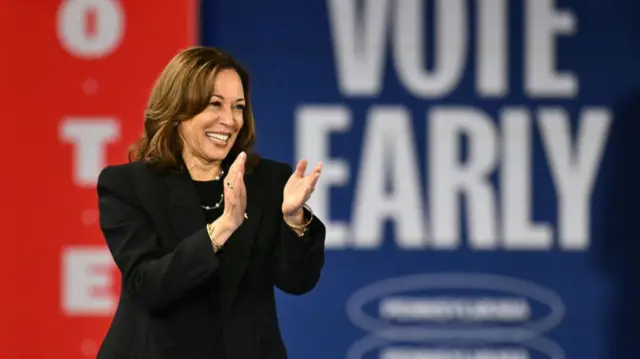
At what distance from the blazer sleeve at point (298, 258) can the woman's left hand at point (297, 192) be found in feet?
0.12

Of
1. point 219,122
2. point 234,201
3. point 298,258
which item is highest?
point 219,122

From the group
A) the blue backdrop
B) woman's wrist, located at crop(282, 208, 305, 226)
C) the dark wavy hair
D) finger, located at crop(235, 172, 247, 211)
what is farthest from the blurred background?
finger, located at crop(235, 172, 247, 211)

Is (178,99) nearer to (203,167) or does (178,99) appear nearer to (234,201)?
(203,167)

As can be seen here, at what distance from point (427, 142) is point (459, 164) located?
14 cm

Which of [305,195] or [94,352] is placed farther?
[94,352]

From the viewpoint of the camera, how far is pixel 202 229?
1881mm

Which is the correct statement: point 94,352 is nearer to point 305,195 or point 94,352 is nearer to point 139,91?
point 139,91

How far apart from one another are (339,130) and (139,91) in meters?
0.74

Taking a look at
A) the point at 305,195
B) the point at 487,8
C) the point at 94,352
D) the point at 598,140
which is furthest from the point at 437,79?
the point at 305,195

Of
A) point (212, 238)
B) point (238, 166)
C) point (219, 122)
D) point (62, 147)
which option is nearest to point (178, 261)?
point (212, 238)

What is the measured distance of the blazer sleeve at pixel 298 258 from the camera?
6.34ft

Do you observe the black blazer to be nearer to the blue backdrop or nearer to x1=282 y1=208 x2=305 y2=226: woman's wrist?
x1=282 y1=208 x2=305 y2=226: woman's wrist

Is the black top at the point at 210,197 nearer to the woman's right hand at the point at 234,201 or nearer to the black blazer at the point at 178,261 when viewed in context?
the black blazer at the point at 178,261

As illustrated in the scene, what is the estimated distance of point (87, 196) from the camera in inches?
146
